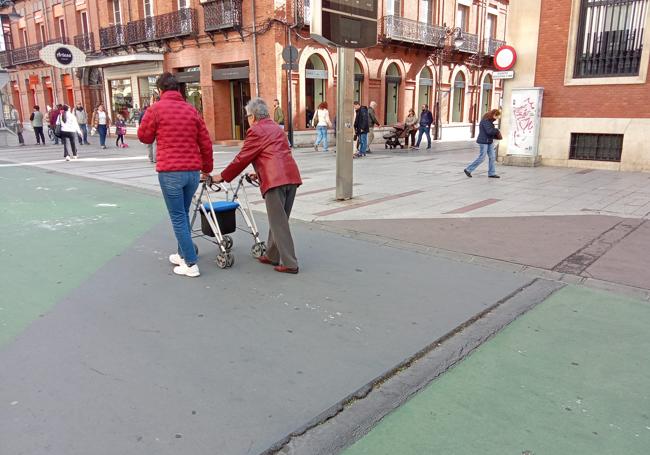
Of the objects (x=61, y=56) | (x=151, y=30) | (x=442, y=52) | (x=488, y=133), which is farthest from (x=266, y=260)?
(x=442, y=52)

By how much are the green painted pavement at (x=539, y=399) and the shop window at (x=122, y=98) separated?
1093 inches

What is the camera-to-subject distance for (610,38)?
42.7 ft

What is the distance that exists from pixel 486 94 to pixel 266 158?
31751mm

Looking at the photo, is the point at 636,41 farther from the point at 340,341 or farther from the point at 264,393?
the point at 264,393

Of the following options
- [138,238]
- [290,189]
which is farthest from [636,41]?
[138,238]

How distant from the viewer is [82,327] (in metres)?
3.89

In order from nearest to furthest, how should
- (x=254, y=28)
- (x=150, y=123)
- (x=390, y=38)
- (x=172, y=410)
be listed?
(x=172, y=410), (x=150, y=123), (x=254, y=28), (x=390, y=38)

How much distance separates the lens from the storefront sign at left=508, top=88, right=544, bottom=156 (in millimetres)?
13672

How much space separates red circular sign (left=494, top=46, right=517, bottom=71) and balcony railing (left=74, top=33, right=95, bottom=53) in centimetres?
2400

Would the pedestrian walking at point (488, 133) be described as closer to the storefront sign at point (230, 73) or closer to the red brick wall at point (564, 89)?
the red brick wall at point (564, 89)

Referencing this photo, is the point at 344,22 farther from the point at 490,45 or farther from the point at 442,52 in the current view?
the point at 490,45

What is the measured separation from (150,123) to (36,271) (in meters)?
1.96

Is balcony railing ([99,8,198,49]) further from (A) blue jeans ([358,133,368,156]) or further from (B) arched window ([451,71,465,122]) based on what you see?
(B) arched window ([451,71,465,122])

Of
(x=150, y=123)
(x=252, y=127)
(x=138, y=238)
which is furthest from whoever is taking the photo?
(x=138, y=238)
